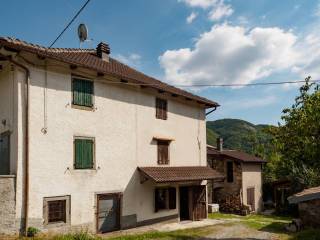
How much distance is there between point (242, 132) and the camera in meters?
140

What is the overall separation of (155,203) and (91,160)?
4.91 m

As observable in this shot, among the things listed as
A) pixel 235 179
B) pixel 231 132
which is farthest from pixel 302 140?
pixel 231 132

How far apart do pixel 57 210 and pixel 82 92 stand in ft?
16.9

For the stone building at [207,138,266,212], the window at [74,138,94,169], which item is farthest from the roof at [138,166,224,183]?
the stone building at [207,138,266,212]

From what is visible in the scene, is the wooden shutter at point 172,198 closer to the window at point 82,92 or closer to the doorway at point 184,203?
the doorway at point 184,203

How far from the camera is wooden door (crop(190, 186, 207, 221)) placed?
20375 mm

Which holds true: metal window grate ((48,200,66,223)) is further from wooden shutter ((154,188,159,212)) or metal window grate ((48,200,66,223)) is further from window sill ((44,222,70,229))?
wooden shutter ((154,188,159,212))

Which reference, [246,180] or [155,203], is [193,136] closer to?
[155,203]

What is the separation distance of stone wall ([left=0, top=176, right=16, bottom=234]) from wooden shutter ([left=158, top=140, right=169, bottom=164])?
328 inches

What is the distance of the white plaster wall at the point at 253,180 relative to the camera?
28.8 m

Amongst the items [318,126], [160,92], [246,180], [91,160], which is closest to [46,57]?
[91,160]

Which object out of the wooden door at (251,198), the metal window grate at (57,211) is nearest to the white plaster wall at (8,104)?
the metal window grate at (57,211)

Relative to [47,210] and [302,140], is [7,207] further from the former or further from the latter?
[302,140]

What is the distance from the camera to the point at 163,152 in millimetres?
19094
